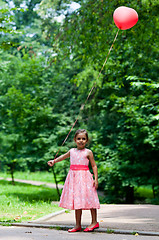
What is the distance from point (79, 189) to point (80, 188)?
0.02 meters

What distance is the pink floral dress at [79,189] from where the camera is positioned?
515cm

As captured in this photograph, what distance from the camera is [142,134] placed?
12.1m

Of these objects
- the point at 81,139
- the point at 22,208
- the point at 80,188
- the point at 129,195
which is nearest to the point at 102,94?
the point at 129,195

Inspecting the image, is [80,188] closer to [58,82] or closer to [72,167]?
[72,167]

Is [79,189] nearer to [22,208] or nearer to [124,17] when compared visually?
[124,17]

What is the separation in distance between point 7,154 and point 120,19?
14.7m

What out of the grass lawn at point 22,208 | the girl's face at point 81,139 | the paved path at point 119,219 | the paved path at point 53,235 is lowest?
the paved path at point 53,235

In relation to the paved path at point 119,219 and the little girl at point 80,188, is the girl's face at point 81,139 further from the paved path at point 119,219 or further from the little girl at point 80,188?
the paved path at point 119,219

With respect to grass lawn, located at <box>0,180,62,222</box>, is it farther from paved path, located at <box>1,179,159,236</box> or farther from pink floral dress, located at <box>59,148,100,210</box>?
pink floral dress, located at <box>59,148,100,210</box>

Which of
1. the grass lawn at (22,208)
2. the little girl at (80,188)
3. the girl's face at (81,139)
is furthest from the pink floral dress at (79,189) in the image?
the grass lawn at (22,208)

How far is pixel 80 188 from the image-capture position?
17.1 ft

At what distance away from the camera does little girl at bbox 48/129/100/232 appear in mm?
5164

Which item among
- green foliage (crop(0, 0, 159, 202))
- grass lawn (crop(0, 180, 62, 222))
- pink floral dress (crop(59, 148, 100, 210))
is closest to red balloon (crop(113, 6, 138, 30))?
green foliage (crop(0, 0, 159, 202))

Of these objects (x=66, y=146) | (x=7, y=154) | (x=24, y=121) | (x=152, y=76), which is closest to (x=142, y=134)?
(x=152, y=76)
